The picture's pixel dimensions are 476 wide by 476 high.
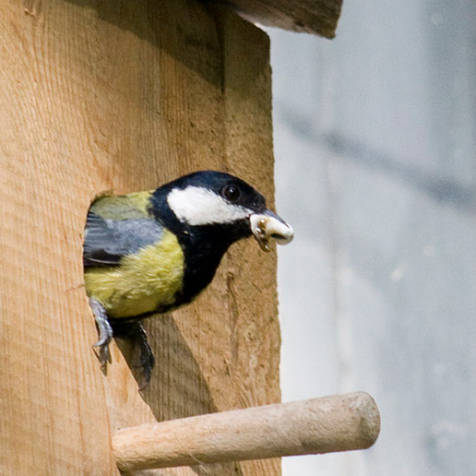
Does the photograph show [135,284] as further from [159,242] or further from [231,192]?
[231,192]

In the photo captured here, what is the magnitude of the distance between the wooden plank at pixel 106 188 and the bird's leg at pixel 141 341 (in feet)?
0.06

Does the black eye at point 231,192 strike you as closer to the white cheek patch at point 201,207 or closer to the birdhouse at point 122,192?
the white cheek patch at point 201,207

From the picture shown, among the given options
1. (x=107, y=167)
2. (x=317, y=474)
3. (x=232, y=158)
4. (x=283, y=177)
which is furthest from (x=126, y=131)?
(x=317, y=474)

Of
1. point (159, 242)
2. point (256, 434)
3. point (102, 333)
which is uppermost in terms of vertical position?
point (159, 242)

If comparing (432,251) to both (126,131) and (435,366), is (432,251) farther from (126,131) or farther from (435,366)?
(126,131)

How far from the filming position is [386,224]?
219 cm

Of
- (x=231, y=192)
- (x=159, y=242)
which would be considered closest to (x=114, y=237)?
(x=159, y=242)

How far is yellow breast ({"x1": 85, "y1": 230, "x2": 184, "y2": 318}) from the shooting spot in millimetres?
1213

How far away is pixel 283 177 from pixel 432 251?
379mm

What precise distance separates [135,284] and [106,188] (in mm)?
134

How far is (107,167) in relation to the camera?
127 centimetres

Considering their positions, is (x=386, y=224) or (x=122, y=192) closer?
(x=122, y=192)

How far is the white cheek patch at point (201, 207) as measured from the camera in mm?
1278

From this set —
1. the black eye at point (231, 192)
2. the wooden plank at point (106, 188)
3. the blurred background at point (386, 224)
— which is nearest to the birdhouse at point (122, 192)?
the wooden plank at point (106, 188)
